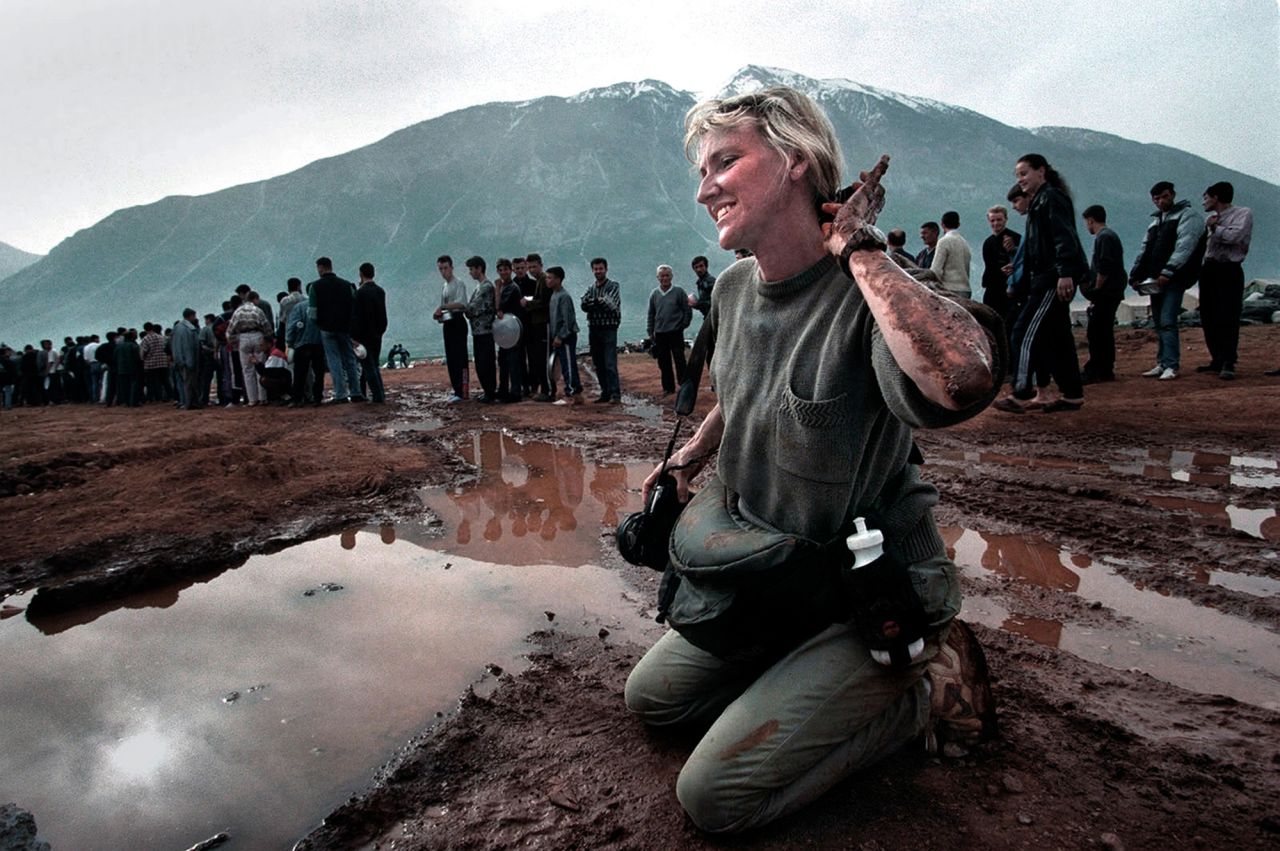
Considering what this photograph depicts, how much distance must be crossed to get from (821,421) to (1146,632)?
1737 mm

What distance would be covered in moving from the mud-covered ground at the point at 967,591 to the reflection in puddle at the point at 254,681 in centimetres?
18

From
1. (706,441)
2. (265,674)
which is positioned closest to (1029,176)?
(706,441)

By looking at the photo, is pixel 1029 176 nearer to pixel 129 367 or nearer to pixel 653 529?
pixel 653 529

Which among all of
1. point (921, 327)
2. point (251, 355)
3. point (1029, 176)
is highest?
point (1029, 176)

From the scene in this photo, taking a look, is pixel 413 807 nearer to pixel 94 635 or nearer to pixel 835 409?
pixel 835 409

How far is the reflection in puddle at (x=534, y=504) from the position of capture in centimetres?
364

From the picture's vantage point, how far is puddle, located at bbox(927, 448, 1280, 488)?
422 centimetres

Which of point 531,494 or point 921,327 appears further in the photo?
point 531,494

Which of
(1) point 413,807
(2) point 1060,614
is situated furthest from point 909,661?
(2) point 1060,614

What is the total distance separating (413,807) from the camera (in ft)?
5.74

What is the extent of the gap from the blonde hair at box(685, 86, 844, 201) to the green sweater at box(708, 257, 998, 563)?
0.73ft

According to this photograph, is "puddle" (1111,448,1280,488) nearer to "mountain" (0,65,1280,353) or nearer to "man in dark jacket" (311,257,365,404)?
"man in dark jacket" (311,257,365,404)

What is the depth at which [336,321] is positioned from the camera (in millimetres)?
9531

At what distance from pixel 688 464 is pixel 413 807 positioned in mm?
1201
